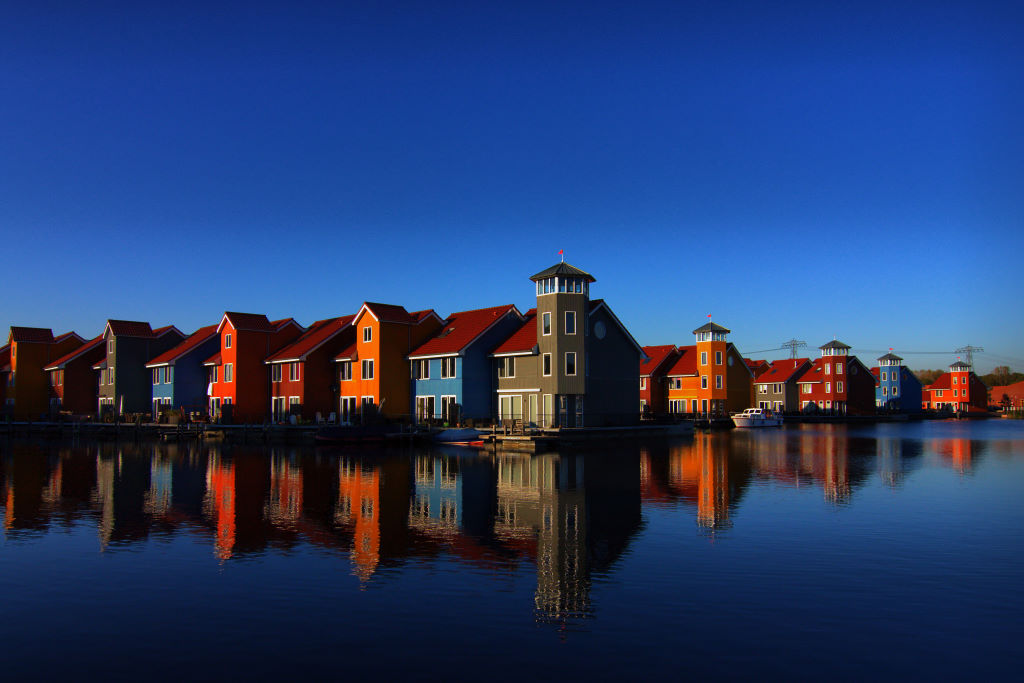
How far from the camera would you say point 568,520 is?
2402 centimetres

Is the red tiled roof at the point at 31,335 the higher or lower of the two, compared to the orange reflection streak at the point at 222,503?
higher

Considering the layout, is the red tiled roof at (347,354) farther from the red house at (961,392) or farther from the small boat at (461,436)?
the red house at (961,392)

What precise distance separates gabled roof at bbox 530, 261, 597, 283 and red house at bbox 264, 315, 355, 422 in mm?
20366

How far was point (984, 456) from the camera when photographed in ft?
162

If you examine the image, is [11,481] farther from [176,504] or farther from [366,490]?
[366,490]

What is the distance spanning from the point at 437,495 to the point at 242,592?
46.6 feet

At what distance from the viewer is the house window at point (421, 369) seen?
65375 mm

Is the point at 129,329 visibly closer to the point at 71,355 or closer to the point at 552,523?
the point at 71,355

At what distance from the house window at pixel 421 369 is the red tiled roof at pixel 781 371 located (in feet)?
248

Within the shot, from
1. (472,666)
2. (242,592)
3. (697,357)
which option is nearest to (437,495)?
(242,592)

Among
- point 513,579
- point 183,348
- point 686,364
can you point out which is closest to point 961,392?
point 686,364

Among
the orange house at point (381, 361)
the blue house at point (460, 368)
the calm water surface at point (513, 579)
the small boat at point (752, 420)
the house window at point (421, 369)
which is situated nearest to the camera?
the calm water surface at point (513, 579)

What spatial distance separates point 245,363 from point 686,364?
5256 centimetres

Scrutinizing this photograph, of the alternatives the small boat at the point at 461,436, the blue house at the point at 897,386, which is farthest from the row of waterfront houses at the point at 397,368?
the blue house at the point at 897,386
